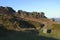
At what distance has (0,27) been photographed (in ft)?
335

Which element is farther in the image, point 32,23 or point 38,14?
point 38,14

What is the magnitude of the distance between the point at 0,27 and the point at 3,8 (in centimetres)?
7902

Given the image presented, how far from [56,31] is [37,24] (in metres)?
48.6

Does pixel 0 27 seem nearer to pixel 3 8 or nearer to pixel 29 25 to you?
pixel 29 25

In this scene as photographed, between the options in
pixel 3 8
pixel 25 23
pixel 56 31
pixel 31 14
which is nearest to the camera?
pixel 56 31

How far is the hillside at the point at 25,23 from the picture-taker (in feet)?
341

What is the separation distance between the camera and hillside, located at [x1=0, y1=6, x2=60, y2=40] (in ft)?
341

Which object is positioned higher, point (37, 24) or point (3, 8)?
point (3, 8)

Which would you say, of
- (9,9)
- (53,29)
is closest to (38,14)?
(9,9)

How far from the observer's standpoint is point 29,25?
141375 millimetres

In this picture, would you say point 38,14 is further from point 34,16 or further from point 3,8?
point 3,8

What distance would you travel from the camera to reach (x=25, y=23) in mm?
140750

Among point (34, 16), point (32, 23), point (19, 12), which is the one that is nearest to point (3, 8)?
point (19, 12)

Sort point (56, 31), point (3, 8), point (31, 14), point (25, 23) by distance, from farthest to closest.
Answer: point (31, 14) < point (3, 8) < point (25, 23) < point (56, 31)
